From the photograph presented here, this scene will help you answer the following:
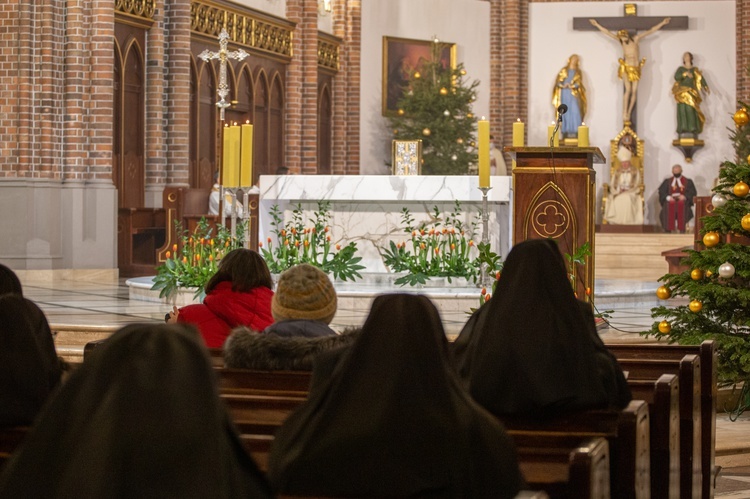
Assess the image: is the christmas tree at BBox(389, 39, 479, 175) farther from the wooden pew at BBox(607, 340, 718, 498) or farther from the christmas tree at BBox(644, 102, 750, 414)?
the wooden pew at BBox(607, 340, 718, 498)

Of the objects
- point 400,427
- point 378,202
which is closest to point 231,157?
point 378,202

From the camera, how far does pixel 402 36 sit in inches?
958

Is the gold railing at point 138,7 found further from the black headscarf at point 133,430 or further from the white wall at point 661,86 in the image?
the black headscarf at point 133,430

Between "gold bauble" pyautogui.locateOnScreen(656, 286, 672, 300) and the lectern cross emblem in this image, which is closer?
"gold bauble" pyautogui.locateOnScreen(656, 286, 672, 300)

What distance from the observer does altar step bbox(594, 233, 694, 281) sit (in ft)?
70.1

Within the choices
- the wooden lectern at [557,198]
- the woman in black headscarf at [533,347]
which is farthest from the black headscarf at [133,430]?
the wooden lectern at [557,198]

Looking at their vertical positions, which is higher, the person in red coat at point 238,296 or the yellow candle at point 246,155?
the yellow candle at point 246,155

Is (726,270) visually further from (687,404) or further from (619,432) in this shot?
(619,432)

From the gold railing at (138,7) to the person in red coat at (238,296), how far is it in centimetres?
1146

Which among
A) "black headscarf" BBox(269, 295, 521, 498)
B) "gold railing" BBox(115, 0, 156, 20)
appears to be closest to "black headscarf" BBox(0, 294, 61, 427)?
"black headscarf" BBox(269, 295, 521, 498)

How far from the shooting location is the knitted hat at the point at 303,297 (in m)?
4.92

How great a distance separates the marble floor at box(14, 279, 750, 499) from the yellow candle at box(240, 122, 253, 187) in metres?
1.41

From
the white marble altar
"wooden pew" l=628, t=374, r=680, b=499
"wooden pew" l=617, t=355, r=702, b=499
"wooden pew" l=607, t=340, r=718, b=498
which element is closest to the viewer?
"wooden pew" l=628, t=374, r=680, b=499

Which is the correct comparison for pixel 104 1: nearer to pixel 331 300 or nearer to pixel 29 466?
pixel 331 300
